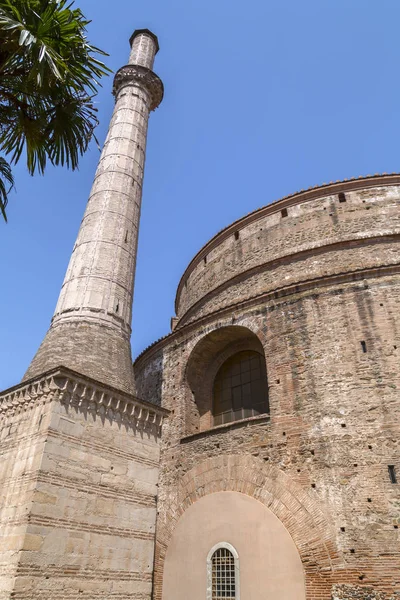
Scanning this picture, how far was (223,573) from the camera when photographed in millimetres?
9344

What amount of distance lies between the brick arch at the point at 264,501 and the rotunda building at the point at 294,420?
24 mm

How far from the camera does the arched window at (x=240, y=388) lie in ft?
38.5

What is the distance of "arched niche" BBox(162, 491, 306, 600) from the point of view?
860 centimetres

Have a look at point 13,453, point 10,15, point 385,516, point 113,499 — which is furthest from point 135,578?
point 10,15

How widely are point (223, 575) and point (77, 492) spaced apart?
3982 millimetres

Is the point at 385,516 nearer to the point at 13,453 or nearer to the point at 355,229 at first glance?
the point at 13,453

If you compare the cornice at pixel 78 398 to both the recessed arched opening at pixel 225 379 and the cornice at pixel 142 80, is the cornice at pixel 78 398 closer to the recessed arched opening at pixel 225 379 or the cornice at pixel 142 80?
the recessed arched opening at pixel 225 379

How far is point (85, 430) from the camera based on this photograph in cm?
798

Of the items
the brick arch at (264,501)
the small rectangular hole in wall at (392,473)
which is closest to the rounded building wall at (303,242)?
the brick arch at (264,501)

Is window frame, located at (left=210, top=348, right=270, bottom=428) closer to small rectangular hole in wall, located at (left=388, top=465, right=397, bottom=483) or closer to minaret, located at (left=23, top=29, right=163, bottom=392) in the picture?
small rectangular hole in wall, located at (left=388, top=465, right=397, bottom=483)

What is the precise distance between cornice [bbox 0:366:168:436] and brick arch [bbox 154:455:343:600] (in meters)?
2.25

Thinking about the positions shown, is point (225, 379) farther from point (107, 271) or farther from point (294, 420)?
point (107, 271)

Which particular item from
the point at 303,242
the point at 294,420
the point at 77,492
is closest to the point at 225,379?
the point at 294,420

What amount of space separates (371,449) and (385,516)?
3.93 feet
